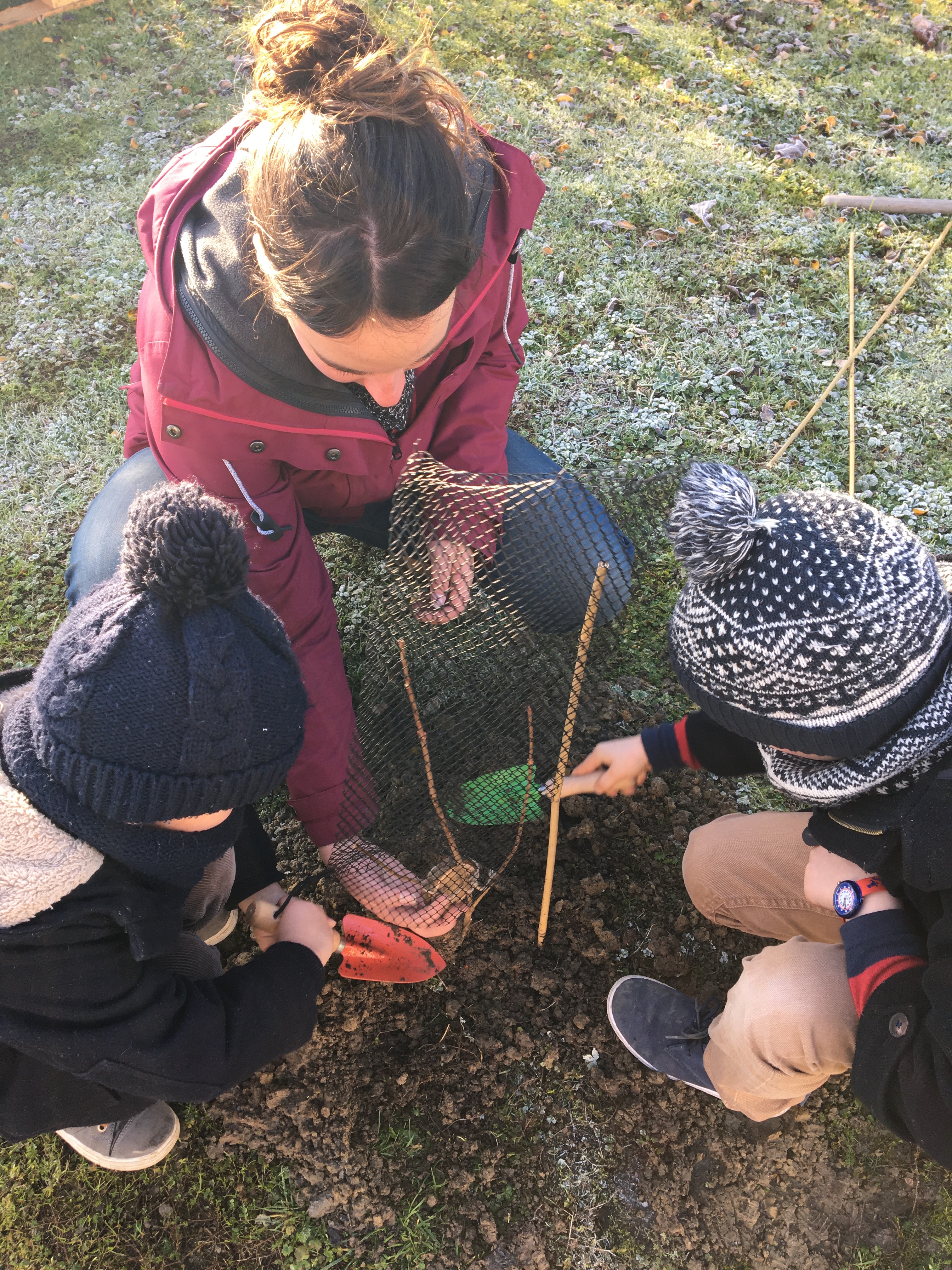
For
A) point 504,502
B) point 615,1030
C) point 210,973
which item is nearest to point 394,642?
point 504,502

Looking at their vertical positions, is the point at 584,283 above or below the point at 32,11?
below

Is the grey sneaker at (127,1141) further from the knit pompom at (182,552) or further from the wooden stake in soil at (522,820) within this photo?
the knit pompom at (182,552)

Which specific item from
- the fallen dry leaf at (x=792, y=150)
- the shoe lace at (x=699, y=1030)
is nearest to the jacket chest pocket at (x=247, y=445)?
the shoe lace at (x=699, y=1030)

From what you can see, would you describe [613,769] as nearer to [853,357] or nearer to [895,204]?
[853,357]

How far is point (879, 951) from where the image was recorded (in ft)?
4.89

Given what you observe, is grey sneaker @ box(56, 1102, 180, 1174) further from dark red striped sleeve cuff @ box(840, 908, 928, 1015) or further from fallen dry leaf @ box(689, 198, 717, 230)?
fallen dry leaf @ box(689, 198, 717, 230)

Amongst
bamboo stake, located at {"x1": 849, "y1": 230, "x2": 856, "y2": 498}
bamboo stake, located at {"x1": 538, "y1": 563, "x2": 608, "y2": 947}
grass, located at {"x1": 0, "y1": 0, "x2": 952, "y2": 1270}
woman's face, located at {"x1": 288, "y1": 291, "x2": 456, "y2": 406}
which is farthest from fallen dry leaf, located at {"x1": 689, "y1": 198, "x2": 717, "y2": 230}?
bamboo stake, located at {"x1": 538, "y1": 563, "x2": 608, "y2": 947}

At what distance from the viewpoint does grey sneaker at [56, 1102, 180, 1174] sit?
1832mm

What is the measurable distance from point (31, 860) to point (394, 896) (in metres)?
0.96

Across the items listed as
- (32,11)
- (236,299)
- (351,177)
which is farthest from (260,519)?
(32,11)

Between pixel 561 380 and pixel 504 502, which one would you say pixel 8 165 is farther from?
pixel 504 502

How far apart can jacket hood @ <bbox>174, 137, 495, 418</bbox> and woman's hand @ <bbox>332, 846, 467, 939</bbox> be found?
1.10 metres

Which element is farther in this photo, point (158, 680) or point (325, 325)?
point (325, 325)

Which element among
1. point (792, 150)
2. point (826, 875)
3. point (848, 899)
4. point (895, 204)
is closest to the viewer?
point (848, 899)
